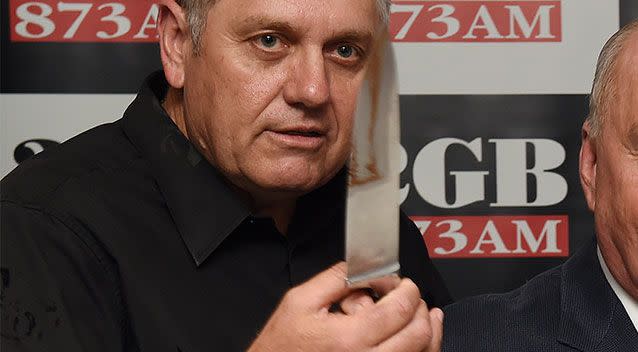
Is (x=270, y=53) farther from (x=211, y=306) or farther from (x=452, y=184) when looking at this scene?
(x=452, y=184)

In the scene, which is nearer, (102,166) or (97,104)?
(102,166)

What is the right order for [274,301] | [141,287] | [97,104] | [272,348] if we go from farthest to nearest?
[97,104] → [274,301] → [141,287] → [272,348]

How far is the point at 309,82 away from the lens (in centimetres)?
132

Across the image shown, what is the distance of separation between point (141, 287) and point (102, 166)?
169mm

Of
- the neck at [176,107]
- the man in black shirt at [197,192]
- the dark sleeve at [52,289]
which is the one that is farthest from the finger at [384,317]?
the neck at [176,107]

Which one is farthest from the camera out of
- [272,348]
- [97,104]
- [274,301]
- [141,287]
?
[97,104]

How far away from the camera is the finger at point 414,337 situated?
870 mm

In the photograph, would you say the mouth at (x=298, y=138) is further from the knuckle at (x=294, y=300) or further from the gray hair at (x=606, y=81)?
Result: the knuckle at (x=294, y=300)

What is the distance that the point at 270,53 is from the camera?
4.48ft

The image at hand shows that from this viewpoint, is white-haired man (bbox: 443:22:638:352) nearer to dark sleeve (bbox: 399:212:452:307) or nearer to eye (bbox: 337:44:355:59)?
dark sleeve (bbox: 399:212:452:307)

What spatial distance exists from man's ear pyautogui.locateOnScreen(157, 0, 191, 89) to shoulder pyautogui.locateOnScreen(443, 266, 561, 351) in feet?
1.62

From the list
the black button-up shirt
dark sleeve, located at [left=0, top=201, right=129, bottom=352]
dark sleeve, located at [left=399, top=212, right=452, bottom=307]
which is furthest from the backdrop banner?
dark sleeve, located at [left=0, top=201, right=129, bottom=352]

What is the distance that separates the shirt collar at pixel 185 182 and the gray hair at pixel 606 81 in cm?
48

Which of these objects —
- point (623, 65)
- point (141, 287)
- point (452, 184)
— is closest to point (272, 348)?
point (141, 287)
